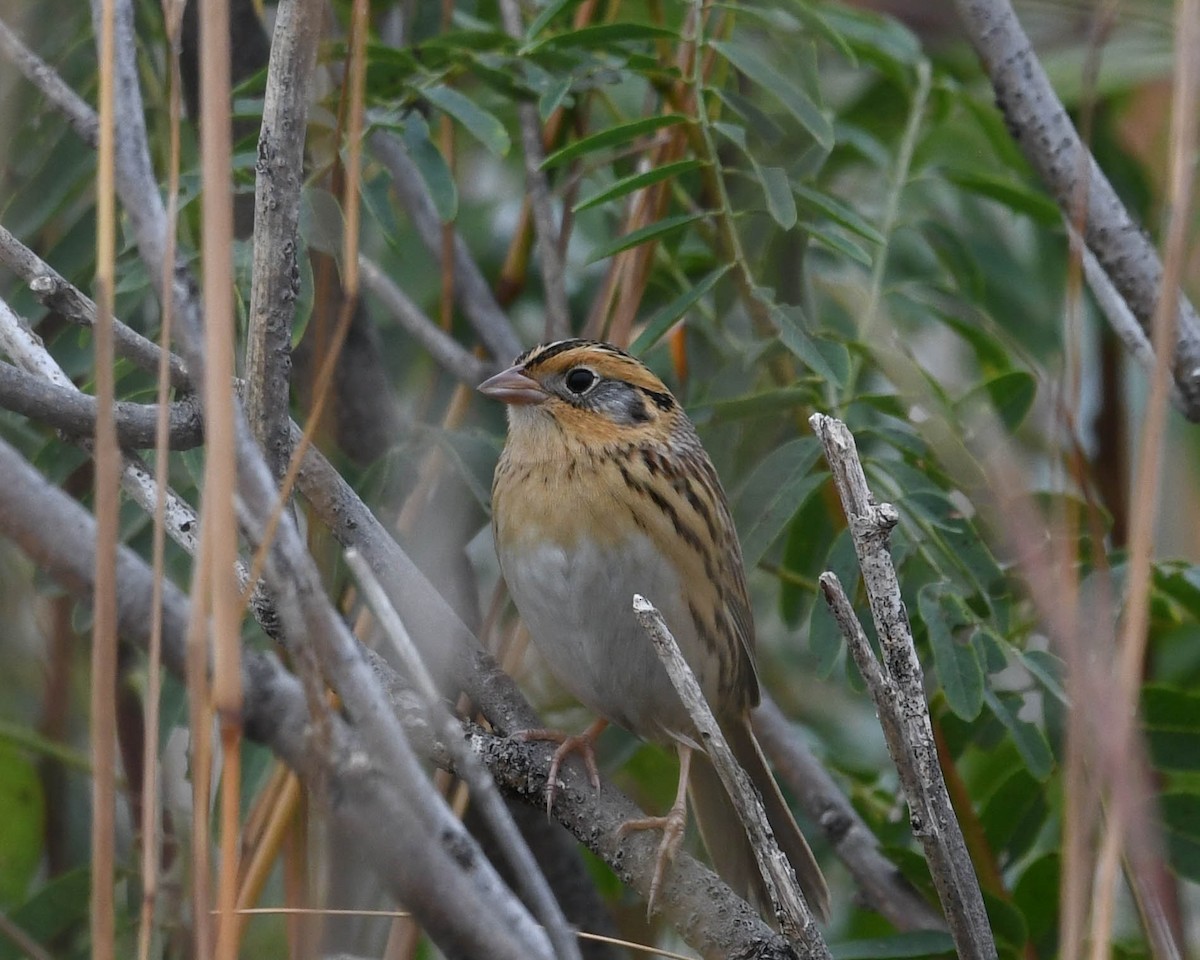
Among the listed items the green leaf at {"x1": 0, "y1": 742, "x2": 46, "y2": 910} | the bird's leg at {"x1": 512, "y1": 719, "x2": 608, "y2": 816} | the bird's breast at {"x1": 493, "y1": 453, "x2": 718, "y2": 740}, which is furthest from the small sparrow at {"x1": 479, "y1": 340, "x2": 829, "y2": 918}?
the green leaf at {"x1": 0, "y1": 742, "x2": 46, "y2": 910}

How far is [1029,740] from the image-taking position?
243 cm

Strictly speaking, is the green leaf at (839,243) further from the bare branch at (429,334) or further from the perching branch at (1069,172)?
the bare branch at (429,334)

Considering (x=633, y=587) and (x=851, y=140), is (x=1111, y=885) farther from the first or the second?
(x=851, y=140)

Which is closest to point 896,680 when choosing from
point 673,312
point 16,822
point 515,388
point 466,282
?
point 673,312

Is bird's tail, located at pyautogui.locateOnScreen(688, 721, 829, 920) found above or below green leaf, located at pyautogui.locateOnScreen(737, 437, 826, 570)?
below

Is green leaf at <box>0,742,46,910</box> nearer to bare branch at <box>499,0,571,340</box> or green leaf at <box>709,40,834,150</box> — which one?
bare branch at <box>499,0,571,340</box>

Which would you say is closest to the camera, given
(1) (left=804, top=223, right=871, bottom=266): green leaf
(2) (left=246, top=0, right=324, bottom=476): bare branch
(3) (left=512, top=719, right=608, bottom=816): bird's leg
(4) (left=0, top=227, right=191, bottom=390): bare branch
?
(2) (left=246, top=0, right=324, bottom=476): bare branch

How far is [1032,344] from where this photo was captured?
12.3 feet

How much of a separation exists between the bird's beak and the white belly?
0.31 metres

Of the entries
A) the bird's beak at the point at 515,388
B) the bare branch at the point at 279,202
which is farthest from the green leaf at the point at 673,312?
the bare branch at the point at 279,202

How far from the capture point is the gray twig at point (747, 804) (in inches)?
72.6

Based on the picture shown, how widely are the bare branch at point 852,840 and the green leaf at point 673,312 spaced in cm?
86

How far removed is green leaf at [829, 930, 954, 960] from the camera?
252 cm

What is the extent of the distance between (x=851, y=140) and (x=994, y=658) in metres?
1.35
